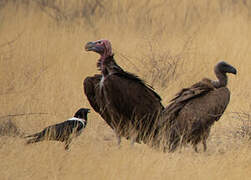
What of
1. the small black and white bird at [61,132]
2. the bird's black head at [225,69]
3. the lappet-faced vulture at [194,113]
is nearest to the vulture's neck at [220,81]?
the bird's black head at [225,69]

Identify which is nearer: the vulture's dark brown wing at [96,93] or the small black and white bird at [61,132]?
the small black and white bird at [61,132]

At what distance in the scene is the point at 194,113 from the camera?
7.83 m

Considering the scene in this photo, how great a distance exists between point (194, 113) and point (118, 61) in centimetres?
522

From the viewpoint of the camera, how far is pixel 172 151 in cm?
769

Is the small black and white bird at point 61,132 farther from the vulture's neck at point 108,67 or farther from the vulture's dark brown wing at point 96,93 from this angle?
the vulture's neck at point 108,67

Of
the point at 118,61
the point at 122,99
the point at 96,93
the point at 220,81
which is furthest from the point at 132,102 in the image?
the point at 118,61

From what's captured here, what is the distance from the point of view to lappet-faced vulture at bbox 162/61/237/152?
308 inches

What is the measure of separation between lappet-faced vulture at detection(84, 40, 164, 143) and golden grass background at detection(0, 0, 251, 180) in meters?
0.27

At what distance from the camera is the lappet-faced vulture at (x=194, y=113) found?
7.82 m

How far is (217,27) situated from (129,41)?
1949mm

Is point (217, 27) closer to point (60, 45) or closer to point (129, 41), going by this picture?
point (129, 41)

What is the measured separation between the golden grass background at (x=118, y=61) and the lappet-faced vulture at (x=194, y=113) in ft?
0.78

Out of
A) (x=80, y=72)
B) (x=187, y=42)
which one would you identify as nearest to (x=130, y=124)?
(x=80, y=72)

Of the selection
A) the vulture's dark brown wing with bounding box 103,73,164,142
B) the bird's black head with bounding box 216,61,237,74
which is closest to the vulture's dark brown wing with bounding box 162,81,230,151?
the vulture's dark brown wing with bounding box 103,73,164,142
